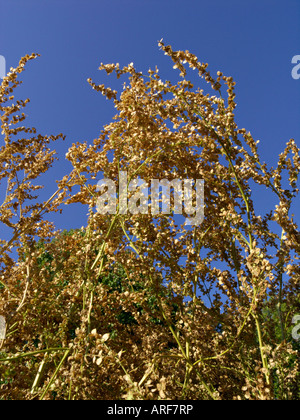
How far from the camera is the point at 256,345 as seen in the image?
187 centimetres

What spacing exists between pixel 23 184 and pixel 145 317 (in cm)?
153

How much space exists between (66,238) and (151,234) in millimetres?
810

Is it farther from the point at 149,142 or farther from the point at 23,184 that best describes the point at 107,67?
the point at 23,184

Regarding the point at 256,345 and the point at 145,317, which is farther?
the point at 145,317

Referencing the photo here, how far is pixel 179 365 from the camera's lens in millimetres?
1903

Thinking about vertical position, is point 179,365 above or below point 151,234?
below
